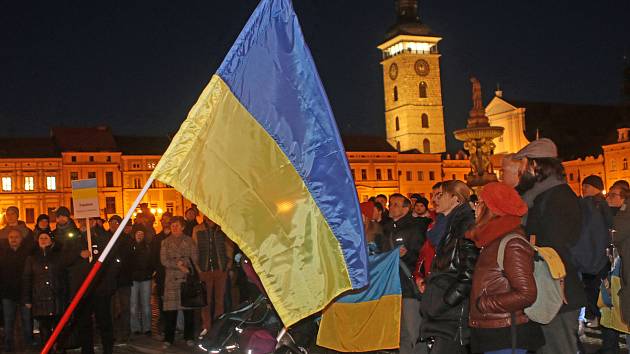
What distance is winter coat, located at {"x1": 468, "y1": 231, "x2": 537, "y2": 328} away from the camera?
5797 millimetres

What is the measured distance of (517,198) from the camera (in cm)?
604

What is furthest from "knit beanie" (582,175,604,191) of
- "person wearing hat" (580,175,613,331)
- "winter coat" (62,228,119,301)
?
"winter coat" (62,228,119,301)

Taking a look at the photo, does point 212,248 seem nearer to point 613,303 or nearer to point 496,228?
point 613,303

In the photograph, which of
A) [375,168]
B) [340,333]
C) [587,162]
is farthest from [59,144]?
[340,333]

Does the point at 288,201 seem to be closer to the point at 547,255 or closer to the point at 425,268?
the point at 547,255

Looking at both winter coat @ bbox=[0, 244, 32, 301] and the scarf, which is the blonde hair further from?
winter coat @ bbox=[0, 244, 32, 301]

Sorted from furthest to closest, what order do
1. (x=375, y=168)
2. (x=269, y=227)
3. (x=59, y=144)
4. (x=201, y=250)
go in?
(x=375, y=168)
(x=59, y=144)
(x=201, y=250)
(x=269, y=227)

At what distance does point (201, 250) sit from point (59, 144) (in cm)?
7185

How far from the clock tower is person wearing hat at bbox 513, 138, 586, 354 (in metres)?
99.9

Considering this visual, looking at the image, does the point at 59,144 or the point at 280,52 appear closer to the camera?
the point at 280,52

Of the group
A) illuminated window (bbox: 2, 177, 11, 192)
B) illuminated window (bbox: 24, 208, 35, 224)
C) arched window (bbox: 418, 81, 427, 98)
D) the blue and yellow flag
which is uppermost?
arched window (bbox: 418, 81, 427, 98)

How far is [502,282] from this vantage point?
19.4 feet

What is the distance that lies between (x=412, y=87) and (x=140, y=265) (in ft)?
330

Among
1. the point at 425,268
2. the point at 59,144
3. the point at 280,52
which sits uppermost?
the point at 59,144
